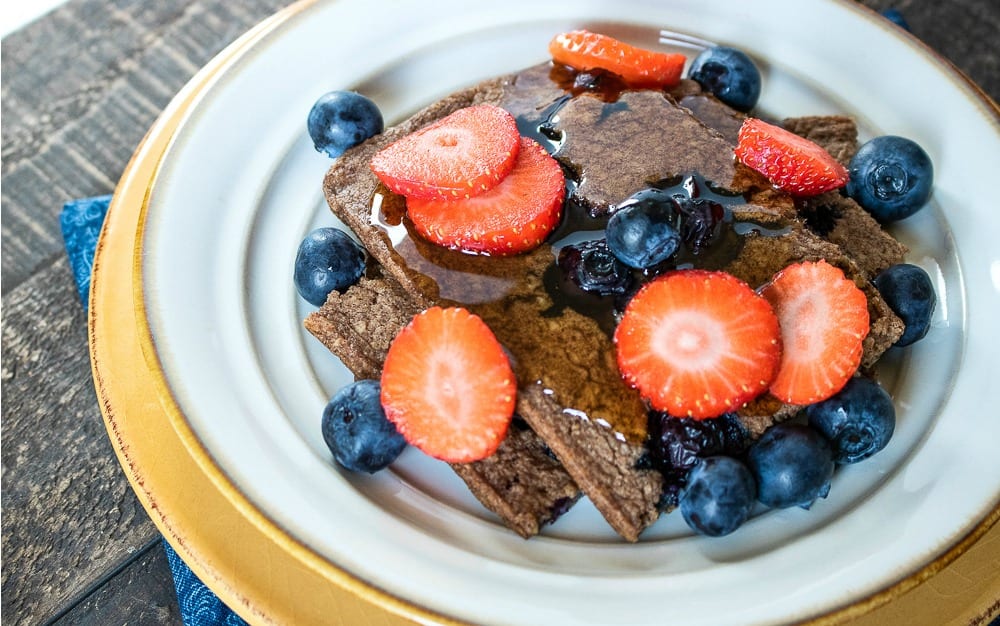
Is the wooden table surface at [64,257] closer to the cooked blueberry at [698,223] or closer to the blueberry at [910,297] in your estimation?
the blueberry at [910,297]

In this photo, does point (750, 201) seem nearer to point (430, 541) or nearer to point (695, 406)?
point (695, 406)

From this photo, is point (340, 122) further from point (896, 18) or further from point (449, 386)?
point (896, 18)

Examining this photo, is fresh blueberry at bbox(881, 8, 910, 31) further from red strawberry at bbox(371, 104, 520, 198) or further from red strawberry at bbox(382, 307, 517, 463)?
red strawberry at bbox(382, 307, 517, 463)

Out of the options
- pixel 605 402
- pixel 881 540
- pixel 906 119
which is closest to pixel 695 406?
pixel 605 402

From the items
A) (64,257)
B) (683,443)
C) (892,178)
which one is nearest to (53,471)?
(64,257)

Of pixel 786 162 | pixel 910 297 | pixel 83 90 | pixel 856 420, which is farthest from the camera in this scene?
pixel 83 90

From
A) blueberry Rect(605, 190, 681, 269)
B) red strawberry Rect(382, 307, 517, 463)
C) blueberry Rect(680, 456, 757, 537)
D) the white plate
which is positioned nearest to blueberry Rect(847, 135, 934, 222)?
the white plate

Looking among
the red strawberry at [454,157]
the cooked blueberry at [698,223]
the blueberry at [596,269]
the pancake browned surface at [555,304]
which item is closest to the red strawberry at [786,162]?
the pancake browned surface at [555,304]
